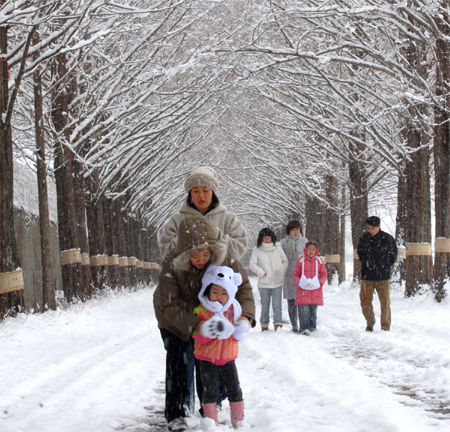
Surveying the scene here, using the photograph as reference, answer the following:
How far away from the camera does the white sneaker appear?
450 cm

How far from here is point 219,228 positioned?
498cm

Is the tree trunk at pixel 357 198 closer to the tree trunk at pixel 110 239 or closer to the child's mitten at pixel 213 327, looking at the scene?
the tree trunk at pixel 110 239

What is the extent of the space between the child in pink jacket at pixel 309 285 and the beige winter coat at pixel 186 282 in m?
5.99

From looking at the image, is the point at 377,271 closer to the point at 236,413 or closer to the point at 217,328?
the point at 236,413

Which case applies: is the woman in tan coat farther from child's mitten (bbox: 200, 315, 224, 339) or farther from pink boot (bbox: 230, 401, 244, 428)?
pink boot (bbox: 230, 401, 244, 428)

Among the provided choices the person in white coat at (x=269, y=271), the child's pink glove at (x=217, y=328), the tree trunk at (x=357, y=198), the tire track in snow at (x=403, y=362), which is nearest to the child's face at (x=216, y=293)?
the child's pink glove at (x=217, y=328)

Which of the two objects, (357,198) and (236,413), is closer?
(236,413)

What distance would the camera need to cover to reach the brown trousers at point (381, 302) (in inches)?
398

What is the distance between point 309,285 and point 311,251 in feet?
1.83

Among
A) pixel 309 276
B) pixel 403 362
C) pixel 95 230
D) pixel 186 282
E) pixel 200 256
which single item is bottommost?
pixel 403 362

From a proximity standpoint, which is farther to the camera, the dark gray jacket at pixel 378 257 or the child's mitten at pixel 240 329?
the dark gray jacket at pixel 378 257

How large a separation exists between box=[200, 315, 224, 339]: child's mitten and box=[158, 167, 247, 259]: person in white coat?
675mm

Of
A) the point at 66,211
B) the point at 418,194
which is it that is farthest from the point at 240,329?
the point at 66,211

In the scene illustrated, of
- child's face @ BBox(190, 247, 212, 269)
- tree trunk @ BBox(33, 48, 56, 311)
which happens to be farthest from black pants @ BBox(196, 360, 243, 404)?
tree trunk @ BBox(33, 48, 56, 311)
